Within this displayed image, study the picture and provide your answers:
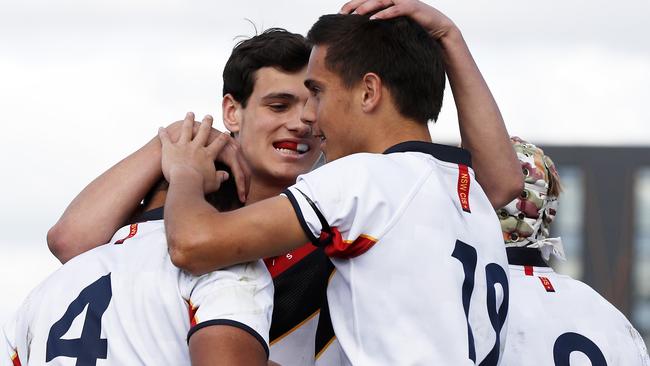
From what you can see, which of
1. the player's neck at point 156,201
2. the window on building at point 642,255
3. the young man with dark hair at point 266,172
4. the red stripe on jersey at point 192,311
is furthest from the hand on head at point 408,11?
the window on building at point 642,255

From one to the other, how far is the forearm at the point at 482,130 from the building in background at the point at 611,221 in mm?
14599

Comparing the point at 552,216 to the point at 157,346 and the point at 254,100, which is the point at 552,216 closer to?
the point at 254,100

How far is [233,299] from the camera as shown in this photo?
3.81 m

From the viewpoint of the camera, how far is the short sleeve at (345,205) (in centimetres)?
380

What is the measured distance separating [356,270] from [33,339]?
3.53 feet

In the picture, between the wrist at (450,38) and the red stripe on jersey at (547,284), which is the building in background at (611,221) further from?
the wrist at (450,38)

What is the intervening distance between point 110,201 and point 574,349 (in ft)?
6.57

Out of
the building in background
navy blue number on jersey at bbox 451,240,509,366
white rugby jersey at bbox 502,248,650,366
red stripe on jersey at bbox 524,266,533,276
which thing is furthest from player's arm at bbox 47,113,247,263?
the building in background

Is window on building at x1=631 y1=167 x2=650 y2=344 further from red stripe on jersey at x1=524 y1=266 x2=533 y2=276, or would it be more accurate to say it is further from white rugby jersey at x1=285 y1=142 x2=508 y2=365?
white rugby jersey at x1=285 y1=142 x2=508 y2=365

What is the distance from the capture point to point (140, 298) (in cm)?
391

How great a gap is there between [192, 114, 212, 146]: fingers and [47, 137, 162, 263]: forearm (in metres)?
0.17

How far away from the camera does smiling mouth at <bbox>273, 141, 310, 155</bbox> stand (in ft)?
17.1

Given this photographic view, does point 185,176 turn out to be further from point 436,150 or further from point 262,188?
point 262,188

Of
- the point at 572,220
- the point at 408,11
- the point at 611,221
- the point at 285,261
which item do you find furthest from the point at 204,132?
the point at 611,221
